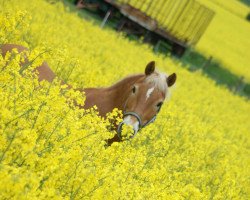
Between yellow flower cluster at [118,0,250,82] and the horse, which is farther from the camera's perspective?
yellow flower cluster at [118,0,250,82]

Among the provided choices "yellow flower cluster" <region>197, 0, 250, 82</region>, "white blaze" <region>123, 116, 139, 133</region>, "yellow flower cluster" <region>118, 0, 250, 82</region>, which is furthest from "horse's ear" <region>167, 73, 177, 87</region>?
"yellow flower cluster" <region>197, 0, 250, 82</region>

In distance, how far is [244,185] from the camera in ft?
26.3

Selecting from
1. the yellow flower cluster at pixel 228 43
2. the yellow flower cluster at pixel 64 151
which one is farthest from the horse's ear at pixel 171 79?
the yellow flower cluster at pixel 228 43

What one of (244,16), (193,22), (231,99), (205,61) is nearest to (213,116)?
(231,99)

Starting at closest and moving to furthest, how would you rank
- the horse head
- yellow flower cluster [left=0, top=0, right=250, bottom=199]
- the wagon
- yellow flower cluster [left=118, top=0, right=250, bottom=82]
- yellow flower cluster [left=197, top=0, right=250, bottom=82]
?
yellow flower cluster [left=0, top=0, right=250, bottom=199] < the horse head < the wagon < yellow flower cluster [left=118, top=0, right=250, bottom=82] < yellow flower cluster [left=197, top=0, right=250, bottom=82]

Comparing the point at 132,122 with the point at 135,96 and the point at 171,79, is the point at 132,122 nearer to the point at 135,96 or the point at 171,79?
the point at 135,96

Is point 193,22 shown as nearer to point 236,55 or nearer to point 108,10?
point 108,10

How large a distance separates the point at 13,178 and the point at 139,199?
1504mm

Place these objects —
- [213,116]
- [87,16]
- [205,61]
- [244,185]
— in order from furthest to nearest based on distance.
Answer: [205,61], [87,16], [213,116], [244,185]

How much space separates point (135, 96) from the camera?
6156 mm

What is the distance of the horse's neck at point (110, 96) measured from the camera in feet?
21.3

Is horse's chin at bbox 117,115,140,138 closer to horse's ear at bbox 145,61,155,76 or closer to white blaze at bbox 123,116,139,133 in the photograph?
white blaze at bbox 123,116,139,133

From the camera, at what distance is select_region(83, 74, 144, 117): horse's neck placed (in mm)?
6500

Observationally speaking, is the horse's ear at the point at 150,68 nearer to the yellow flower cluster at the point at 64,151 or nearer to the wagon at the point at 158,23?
the yellow flower cluster at the point at 64,151
